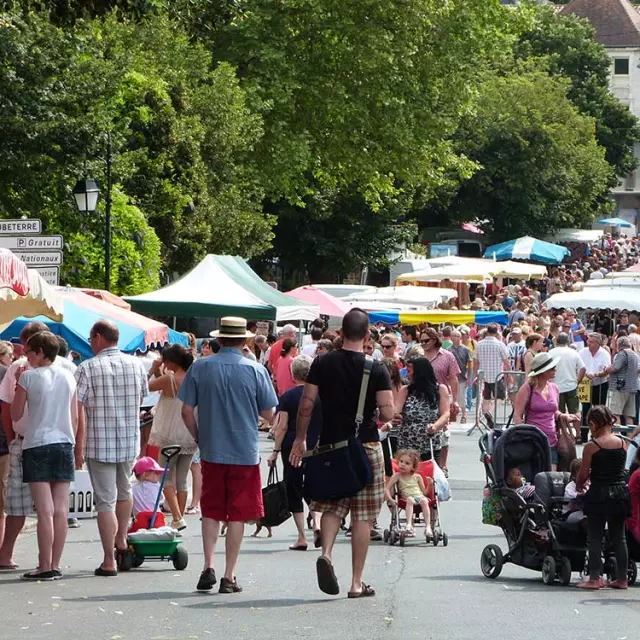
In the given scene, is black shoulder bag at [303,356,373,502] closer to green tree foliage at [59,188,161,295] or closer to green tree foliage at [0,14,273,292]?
green tree foliage at [0,14,273,292]

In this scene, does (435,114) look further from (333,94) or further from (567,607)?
(567,607)

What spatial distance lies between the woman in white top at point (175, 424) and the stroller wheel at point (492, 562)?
3.46 meters

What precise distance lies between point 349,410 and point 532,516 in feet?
8.18

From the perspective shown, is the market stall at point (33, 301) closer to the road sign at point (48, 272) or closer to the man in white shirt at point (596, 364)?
the road sign at point (48, 272)

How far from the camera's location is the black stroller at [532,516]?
11.1 metres

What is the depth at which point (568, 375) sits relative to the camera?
22047 millimetres

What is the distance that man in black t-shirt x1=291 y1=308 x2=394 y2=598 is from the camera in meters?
9.42

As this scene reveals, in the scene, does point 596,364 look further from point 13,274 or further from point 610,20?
point 610,20

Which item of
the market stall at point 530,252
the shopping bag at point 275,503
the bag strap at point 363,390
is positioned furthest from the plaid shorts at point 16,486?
the market stall at point 530,252

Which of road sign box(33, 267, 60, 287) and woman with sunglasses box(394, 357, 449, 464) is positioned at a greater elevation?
road sign box(33, 267, 60, 287)

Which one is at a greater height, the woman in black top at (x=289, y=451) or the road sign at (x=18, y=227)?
the road sign at (x=18, y=227)

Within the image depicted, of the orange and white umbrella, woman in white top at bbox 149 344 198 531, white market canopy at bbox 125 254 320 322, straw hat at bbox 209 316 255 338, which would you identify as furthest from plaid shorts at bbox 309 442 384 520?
white market canopy at bbox 125 254 320 322

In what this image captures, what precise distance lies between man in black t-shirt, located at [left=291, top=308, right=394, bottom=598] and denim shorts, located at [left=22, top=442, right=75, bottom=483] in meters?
1.88

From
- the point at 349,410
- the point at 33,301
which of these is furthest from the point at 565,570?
the point at 33,301
